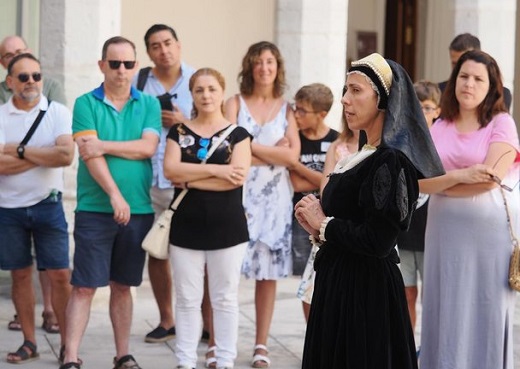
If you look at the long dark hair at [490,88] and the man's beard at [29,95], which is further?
the man's beard at [29,95]

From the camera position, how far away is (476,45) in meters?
8.81

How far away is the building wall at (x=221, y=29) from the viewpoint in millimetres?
11078

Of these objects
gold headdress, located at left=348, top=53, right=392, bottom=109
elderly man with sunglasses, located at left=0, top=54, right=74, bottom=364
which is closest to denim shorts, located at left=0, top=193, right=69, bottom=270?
elderly man with sunglasses, located at left=0, top=54, right=74, bottom=364

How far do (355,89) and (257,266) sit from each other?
313cm

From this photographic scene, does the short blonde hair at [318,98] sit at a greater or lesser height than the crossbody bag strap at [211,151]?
greater

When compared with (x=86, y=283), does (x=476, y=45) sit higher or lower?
higher

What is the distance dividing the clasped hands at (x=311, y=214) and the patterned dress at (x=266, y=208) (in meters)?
2.77

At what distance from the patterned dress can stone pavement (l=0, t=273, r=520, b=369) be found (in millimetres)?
595

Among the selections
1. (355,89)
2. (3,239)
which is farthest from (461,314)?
(3,239)

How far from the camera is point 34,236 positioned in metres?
7.67

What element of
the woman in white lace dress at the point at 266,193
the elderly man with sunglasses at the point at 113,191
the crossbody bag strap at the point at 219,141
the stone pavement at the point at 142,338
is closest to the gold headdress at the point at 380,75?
the crossbody bag strap at the point at 219,141

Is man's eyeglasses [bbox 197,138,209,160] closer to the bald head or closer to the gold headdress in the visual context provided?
the bald head

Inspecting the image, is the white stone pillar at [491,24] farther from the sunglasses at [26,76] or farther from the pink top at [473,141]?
the sunglasses at [26,76]

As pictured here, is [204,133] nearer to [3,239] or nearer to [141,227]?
[141,227]
